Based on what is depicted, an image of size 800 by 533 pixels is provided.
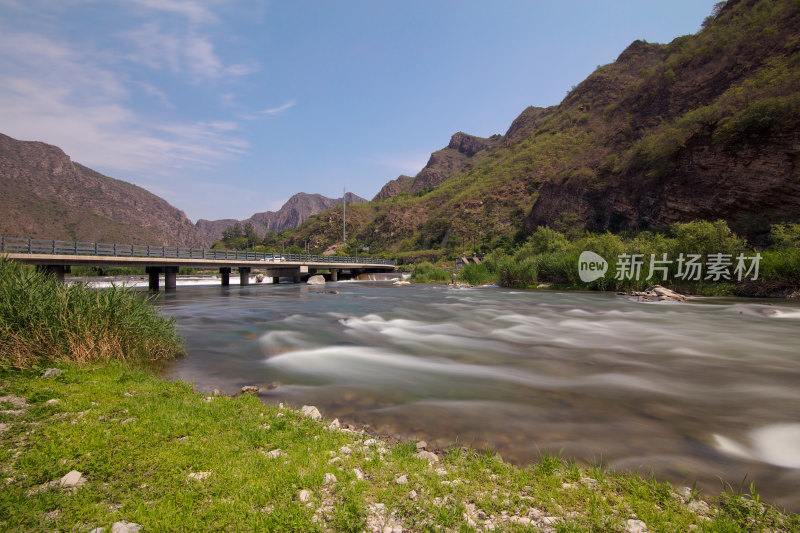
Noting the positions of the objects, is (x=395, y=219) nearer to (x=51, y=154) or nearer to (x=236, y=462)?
(x=236, y=462)

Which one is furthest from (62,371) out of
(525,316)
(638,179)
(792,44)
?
(792,44)

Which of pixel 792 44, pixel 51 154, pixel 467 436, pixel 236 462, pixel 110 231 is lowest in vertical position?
pixel 467 436

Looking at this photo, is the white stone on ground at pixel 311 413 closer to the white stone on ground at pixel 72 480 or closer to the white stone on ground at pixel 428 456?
the white stone on ground at pixel 428 456

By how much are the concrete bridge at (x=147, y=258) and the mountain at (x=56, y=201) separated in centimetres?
7931

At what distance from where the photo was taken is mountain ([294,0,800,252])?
37438mm

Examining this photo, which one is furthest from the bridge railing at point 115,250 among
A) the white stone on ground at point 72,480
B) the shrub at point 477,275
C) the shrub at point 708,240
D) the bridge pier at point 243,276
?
the shrub at point 708,240

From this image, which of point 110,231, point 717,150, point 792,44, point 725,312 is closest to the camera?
point 725,312

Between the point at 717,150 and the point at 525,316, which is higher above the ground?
the point at 717,150

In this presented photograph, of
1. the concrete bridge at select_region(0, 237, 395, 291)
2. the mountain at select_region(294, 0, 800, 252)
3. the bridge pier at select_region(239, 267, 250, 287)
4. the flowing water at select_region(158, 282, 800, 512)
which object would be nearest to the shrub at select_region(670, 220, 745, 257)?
the flowing water at select_region(158, 282, 800, 512)

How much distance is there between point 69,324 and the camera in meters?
8.16

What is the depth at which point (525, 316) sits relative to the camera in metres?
18.1

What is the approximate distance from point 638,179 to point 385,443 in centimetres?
6432

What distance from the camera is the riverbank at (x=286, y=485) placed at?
10.6ft

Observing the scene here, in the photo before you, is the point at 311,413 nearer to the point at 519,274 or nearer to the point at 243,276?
the point at 519,274
